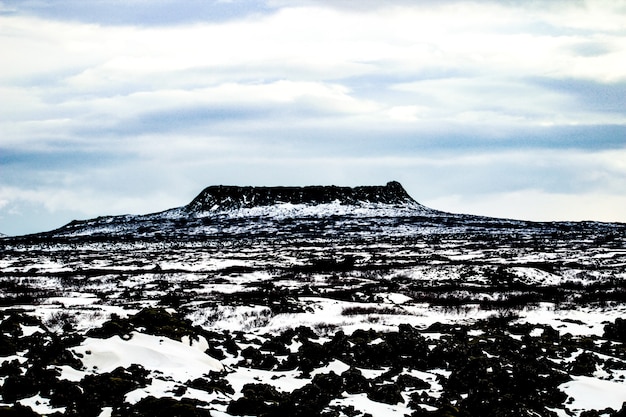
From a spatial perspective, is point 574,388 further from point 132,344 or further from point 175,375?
point 132,344

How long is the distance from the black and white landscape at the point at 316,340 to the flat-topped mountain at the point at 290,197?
111 metres

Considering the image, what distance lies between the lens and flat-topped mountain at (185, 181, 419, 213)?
16000 centimetres

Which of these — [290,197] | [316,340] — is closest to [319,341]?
[316,340]

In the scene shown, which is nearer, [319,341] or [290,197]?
[319,341]

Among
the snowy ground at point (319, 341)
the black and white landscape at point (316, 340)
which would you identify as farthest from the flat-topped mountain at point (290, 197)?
the snowy ground at point (319, 341)

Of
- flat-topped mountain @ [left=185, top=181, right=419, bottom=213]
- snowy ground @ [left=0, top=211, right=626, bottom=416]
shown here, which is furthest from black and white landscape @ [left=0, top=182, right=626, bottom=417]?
flat-topped mountain @ [left=185, top=181, right=419, bottom=213]

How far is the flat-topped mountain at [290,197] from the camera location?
160 m

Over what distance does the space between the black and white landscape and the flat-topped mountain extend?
11082 centimetres

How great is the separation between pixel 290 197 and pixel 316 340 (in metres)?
146

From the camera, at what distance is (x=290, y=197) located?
164m

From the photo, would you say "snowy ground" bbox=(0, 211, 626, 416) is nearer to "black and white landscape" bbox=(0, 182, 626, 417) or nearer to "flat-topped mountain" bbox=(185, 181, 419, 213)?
"black and white landscape" bbox=(0, 182, 626, 417)

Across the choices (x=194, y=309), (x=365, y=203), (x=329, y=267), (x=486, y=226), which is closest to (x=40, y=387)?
(x=194, y=309)

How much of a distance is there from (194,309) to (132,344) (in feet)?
37.0

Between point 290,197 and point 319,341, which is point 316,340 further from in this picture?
point 290,197
